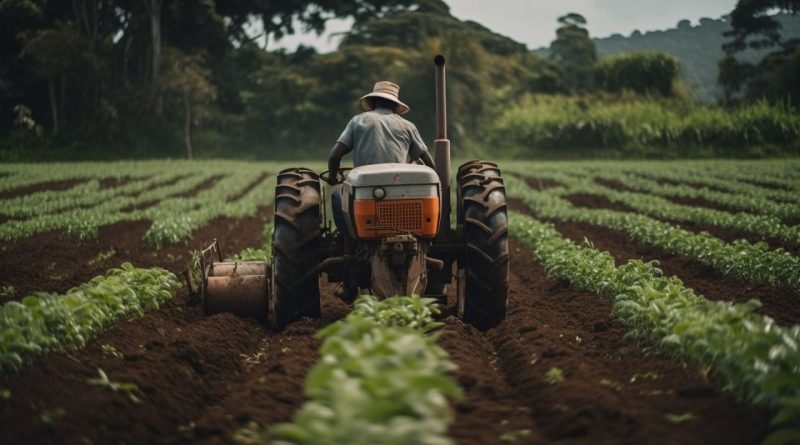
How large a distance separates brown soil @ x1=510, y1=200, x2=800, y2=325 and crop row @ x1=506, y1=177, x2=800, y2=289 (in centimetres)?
11

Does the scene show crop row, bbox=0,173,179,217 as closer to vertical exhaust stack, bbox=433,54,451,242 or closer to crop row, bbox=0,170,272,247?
crop row, bbox=0,170,272,247

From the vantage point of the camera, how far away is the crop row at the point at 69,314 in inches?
219

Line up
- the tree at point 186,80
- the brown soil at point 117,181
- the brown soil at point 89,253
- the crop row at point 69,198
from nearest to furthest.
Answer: the brown soil at point 89,253 → the crop row at point 69,198 → the brown soil at point 117,181 → the tree at point 186,80

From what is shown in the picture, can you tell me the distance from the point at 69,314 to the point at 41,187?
1957 centimetres

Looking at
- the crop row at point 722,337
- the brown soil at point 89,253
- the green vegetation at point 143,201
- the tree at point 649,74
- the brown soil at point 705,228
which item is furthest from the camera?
the tree at point 649,74

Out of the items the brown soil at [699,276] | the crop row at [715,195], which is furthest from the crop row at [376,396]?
the crop row at [715,195]

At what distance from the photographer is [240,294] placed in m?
7.69

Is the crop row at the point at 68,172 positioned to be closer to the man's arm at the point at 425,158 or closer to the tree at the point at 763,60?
the man's arm at the point at 425,158

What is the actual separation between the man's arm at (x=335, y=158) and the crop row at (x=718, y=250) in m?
4.96

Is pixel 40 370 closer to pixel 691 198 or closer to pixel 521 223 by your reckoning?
pixel 521 223

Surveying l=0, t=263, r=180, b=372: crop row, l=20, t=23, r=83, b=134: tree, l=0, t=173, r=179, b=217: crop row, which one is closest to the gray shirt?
l=0, t=263, r=180, b=372: crop row

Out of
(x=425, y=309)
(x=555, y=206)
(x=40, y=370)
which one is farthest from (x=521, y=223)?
(x=40, y=370)

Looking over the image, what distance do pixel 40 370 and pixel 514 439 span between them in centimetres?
301

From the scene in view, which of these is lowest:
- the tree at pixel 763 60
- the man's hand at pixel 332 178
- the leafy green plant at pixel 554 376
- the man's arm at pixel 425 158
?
the leafy green plant at pixel 554 376
